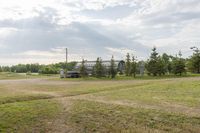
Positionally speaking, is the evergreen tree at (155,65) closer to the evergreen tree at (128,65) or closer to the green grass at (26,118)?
the evergreen tree at (128,65)

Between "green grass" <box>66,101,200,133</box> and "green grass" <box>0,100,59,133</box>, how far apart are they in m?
1.05

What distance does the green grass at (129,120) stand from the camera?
10008mm

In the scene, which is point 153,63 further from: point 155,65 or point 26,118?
point 26,118

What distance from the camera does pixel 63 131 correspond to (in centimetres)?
945

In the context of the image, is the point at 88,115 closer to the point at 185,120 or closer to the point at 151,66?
the point at 185,120

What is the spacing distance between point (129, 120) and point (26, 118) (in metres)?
4.25

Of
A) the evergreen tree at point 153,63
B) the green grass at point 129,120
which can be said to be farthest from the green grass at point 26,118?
the evergreen tree at point 153,63

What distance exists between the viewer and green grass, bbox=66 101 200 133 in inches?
394

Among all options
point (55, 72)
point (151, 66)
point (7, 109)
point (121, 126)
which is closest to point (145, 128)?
point (121, 126)

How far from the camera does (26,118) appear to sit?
36.2ft

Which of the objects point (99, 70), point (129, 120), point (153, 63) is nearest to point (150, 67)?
point (153, 63)

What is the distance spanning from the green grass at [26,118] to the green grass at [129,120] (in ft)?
3.45

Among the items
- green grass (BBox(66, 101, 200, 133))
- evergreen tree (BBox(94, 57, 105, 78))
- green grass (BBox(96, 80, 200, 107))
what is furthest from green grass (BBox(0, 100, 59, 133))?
evergreen tree (BBox(94, 57, 105, 78))

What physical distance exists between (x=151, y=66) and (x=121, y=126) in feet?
161
